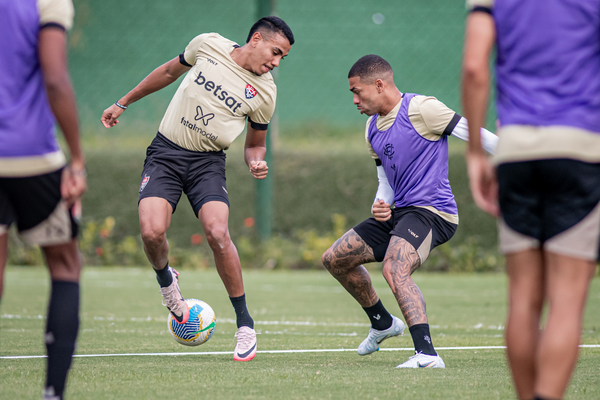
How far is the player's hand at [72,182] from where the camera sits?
118 inches

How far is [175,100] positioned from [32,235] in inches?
109

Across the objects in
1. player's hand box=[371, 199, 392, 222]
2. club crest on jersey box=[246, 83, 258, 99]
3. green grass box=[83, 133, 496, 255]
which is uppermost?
club crest on jersey box=[246, 83, 258, 99]

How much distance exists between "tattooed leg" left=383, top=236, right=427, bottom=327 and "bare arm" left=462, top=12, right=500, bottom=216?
2124mm

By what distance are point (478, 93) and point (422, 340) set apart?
2.40m

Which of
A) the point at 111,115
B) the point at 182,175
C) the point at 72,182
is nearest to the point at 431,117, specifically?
the point at 182,175

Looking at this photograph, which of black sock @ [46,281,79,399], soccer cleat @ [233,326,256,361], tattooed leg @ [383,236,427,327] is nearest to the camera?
black sock @ [46,281,79,399]

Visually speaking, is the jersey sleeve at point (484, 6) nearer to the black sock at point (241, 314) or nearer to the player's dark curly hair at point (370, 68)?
the player's dark curly hair at point (370, 68)

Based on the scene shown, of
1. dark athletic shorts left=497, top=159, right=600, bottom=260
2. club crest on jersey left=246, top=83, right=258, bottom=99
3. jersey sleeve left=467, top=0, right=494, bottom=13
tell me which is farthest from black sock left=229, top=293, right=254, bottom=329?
jersey sleeve left=467, top=0, right=494, bottom=13

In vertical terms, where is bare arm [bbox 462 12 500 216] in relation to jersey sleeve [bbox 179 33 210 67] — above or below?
above

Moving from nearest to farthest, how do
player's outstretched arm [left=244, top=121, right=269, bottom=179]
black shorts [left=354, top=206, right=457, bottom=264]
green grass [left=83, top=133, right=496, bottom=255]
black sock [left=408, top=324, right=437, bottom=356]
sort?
black sock [left=408, top=324, right=437, bottom=356], black shorts [left=354, top=206, right=457, bottom=264], player's outstretched arm [left=244, top=121, right=269, bottom=179], green grass [left=83, top=133, right=496, bottom=255]

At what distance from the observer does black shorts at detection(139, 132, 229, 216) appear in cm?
542

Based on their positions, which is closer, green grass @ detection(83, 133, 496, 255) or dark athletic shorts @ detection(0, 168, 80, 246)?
dark athletic shorts @ detection(0, 168, 80, 246)

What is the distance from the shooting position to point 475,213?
47.5ft

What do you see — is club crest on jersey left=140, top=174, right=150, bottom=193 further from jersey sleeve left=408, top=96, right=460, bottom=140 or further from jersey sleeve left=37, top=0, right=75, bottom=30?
jersey sleeve left=37, top=0, right=75, bottom=30
